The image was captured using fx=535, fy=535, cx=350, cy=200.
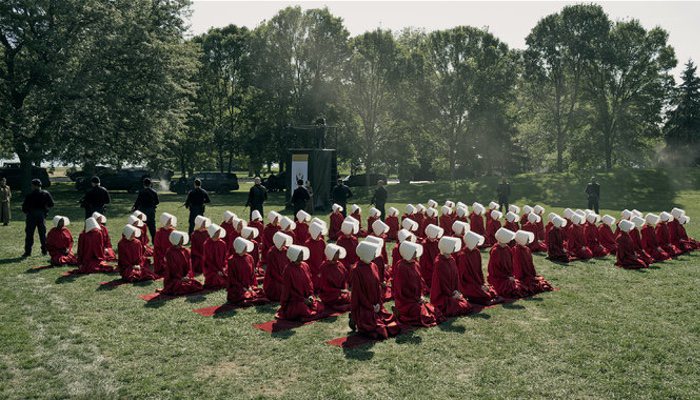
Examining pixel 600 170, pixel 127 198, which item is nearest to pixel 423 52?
pixel 600 170

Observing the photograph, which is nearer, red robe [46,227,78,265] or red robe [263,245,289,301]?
red robe [263,245,289,301]

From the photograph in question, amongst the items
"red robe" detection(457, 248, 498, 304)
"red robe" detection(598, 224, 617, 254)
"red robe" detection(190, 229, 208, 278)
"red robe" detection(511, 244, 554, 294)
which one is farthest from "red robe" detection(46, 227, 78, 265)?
"red robe" detection(598, 224, 617, 254)

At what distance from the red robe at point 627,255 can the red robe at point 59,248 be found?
1652cm

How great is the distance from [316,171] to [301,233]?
1490cm

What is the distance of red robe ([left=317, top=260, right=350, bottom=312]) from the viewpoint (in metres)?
11.7

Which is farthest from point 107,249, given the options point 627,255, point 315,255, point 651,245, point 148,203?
point 651,245

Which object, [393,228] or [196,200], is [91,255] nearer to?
[196,200]

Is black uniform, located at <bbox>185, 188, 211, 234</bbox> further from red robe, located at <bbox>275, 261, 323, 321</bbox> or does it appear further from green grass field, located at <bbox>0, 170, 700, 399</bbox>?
red robe, located at <bbox>275, 261, 323, 321</bbox>

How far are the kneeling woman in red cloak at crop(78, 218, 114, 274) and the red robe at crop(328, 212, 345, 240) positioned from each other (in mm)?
8624

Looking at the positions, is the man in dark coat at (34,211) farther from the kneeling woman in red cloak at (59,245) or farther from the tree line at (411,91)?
the tree line at (411,91)

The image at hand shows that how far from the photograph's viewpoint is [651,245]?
58.7ft

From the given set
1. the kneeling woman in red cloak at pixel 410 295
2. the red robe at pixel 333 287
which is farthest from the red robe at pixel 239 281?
the kneeling woman in red cloak at pixel 410 295

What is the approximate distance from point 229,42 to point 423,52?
19.2m

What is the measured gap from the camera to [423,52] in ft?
160
